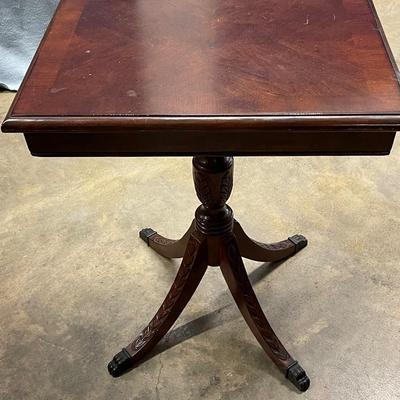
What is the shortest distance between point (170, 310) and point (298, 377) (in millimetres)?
274

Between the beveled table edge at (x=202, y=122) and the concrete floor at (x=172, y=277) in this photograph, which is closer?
the beveled table edge at (x=202, y=122)

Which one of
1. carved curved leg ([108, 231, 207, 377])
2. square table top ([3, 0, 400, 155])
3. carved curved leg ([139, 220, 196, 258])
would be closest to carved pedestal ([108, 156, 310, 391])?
carved curved leg ([108, 231, 207, 377])

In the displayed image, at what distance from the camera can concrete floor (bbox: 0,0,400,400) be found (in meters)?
1.10

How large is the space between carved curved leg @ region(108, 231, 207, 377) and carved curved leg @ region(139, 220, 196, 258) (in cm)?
15

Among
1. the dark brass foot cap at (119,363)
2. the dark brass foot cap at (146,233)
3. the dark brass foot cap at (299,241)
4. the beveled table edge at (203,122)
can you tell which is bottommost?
the dark brass foot cap at (119,363)

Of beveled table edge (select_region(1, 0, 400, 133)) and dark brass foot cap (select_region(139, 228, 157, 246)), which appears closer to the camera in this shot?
beveled table edge (select_region(1, 0, 400, 133))

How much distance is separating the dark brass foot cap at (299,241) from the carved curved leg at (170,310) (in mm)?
302

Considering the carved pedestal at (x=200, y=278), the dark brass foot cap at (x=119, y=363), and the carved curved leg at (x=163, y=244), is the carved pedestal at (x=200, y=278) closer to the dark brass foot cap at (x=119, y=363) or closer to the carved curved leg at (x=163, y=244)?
the dark brass foot cap at (x=119, y=363)

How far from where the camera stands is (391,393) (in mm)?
1062

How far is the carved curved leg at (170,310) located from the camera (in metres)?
1.08

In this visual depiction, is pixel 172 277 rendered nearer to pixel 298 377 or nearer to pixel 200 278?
pixel 200 278

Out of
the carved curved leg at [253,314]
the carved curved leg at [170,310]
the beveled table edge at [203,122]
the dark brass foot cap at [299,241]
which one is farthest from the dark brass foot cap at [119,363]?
the beveled table edge at [203,122]

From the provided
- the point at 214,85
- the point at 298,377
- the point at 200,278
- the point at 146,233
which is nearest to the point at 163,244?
→ the point at 146,233

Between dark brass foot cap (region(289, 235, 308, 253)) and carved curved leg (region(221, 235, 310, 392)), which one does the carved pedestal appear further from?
dark brass foot cap (region(289, 235, 308, 253))
